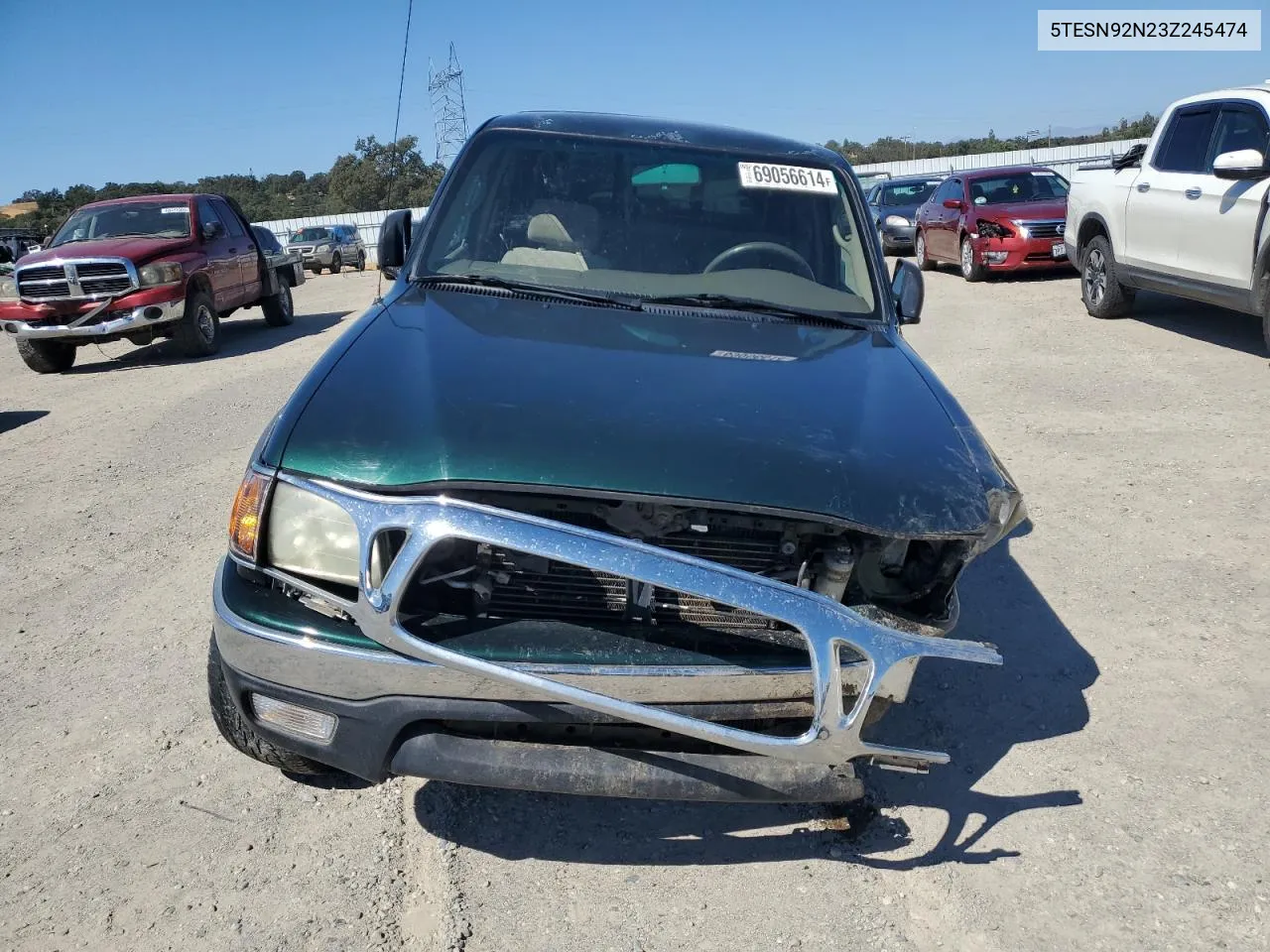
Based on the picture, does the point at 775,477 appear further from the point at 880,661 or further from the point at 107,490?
the point at 107,490

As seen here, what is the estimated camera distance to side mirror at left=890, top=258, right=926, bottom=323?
379 centimetres

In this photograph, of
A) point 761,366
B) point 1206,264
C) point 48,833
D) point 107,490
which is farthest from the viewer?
point 1206,264

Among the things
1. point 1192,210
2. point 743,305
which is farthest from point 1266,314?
point 743,305

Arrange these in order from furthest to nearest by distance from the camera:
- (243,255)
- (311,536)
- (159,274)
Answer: (243,255)
(159,274)
(311,536)

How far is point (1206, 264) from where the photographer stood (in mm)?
7832

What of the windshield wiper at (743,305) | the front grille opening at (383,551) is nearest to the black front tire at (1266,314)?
the windshield wiper at (743,305)

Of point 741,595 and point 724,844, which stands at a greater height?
point 741,595

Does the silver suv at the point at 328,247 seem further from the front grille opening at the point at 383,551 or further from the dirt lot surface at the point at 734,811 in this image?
the front grille opening at the point at 383,551

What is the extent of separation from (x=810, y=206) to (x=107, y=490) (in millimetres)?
4390

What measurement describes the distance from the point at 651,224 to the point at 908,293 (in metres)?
1.04

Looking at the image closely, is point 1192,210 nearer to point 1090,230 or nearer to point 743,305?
point 1090,230

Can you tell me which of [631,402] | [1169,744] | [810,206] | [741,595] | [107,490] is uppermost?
[810,206]

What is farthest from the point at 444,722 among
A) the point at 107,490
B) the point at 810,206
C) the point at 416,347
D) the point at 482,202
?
the point at 107,490

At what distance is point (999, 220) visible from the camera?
12.9 meters
